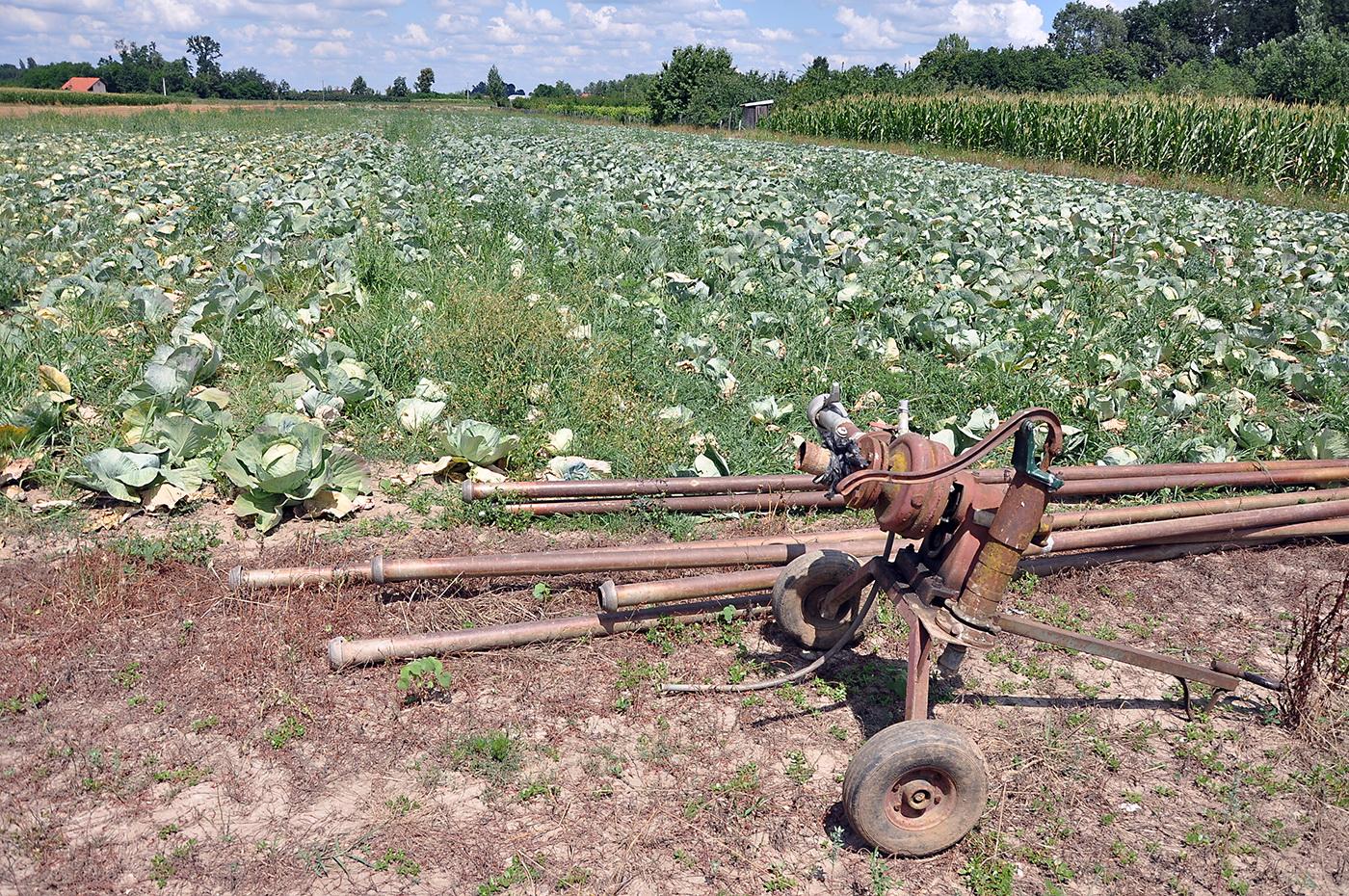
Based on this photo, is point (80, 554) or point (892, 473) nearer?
point (892, 473)

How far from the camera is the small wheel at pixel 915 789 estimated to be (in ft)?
Result: 8.24

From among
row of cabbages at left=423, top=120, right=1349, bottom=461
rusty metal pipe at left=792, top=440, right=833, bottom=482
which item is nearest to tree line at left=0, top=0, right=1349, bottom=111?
row of cabbages at left=423, top=120, right=1349, bottom=461

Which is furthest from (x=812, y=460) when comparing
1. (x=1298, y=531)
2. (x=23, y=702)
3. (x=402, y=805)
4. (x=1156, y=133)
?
(x=1156, y=133)

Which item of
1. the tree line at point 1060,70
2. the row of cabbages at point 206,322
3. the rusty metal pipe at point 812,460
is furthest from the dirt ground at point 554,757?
the tree line at point 1060,70

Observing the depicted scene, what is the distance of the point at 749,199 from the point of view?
11695 millimetres

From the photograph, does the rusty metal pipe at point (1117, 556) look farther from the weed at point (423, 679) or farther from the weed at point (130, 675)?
the weed at point (130, 675)

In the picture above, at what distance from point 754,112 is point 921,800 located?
4312 centimetres

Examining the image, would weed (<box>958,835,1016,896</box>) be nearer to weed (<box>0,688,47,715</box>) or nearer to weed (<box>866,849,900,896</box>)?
weed (<box>866,849,900,896</box>)

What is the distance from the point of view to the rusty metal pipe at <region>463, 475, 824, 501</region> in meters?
4.18

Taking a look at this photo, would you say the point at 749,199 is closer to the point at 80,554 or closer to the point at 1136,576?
the point at 1136,576

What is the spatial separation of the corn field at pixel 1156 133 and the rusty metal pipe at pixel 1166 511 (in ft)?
A: 52.6

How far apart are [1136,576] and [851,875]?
7.94 feet

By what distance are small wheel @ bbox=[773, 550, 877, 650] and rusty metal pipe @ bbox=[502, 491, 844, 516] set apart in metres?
0.82

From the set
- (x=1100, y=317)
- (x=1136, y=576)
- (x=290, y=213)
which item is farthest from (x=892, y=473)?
(x=290, y=213)
